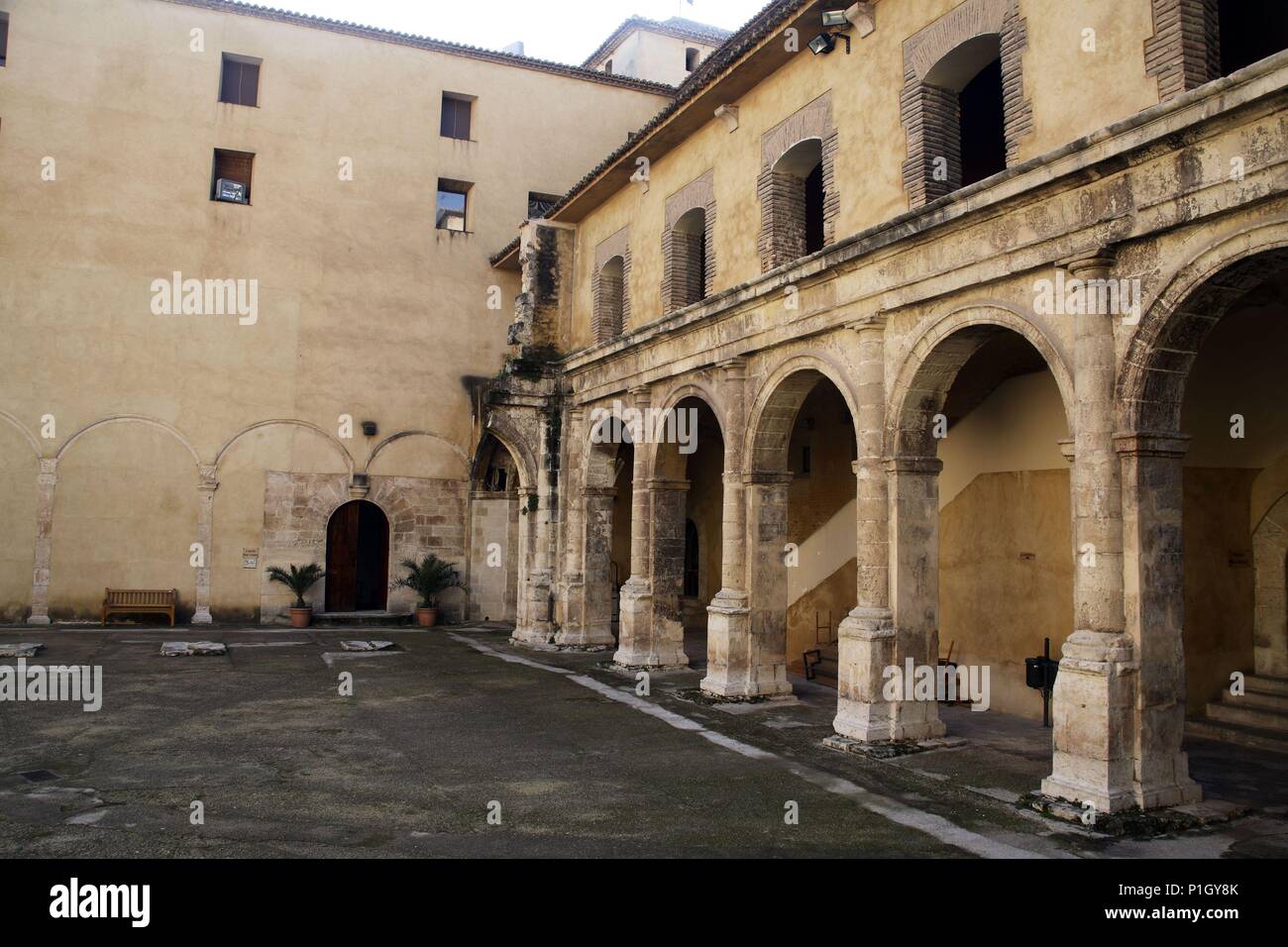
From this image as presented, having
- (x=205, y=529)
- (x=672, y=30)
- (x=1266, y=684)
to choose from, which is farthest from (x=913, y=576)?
(x=672, y=30)

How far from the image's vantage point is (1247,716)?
33.3ft

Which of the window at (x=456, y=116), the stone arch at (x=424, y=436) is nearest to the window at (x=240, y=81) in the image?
the window at (x=456, y=116)

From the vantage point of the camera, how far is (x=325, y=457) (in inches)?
794

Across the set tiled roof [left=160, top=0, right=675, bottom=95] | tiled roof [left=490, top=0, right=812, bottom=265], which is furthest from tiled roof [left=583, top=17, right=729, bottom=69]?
tiled roof [left=490, top=0, right=812, bottom=265]

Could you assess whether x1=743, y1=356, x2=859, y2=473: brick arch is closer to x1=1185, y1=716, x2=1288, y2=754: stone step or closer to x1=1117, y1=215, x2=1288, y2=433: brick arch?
x1=1117, y1=215, x2=1288, y2=433: brick arch

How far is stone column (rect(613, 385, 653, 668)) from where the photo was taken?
14.7 metres

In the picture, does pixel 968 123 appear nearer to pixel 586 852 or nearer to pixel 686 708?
pixel 686 708

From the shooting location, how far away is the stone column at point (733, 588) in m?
12.1

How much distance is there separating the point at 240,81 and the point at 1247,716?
2141 centimetres

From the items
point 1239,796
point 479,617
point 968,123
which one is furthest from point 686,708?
point 479,617

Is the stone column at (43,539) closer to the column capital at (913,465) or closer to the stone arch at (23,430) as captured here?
the stone arch at (23,430)

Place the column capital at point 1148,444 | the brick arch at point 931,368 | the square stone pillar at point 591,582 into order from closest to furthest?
the column capital at point 1148,444 → the brick arch at point 931,368 → the square stone pillar at point 591,582

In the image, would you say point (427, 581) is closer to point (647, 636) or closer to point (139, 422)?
point (139, 422)

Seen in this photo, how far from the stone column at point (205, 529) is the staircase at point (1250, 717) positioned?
1737 cm
